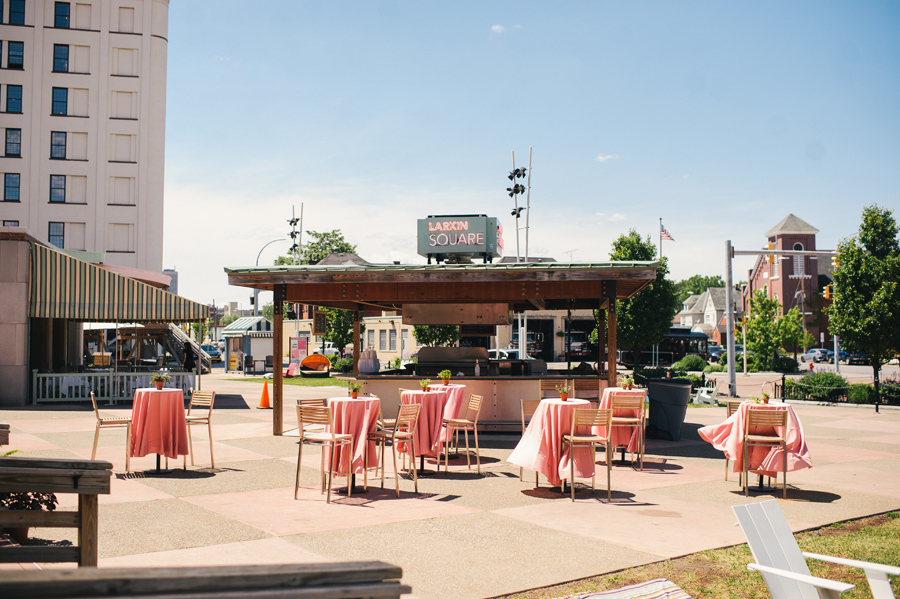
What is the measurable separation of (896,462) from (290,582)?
43.1 ft

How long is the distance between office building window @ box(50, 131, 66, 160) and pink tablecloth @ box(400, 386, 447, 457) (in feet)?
138

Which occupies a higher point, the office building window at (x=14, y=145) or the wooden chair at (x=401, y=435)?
the office building window at (x=14, y=145)

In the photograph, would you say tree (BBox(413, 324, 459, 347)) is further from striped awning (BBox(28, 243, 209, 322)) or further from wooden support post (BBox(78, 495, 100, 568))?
wooden support post (BBox(78, 495, 100, 568))

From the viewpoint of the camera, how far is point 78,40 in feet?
145

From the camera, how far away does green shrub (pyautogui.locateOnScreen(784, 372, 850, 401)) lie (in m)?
23.4

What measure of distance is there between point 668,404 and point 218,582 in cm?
1415

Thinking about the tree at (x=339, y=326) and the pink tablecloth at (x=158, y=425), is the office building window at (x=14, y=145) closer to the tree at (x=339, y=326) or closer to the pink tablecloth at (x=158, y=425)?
the tree at (x=339, y=326)

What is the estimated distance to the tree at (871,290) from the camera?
22.9 m

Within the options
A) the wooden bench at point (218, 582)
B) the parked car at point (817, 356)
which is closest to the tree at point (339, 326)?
the parked car at point (817, 356)

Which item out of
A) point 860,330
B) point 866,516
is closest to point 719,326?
point 860,330

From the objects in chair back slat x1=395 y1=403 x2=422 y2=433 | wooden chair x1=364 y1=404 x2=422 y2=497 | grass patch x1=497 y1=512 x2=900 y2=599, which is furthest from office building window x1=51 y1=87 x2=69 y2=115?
grass patch x1=497 y1=512 x2=900 y2=599

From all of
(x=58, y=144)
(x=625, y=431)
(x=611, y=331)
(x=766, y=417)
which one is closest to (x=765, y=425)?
(x=766, y=417)

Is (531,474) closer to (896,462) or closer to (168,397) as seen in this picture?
(168,397)

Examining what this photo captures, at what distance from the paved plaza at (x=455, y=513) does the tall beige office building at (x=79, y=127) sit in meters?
34.0
